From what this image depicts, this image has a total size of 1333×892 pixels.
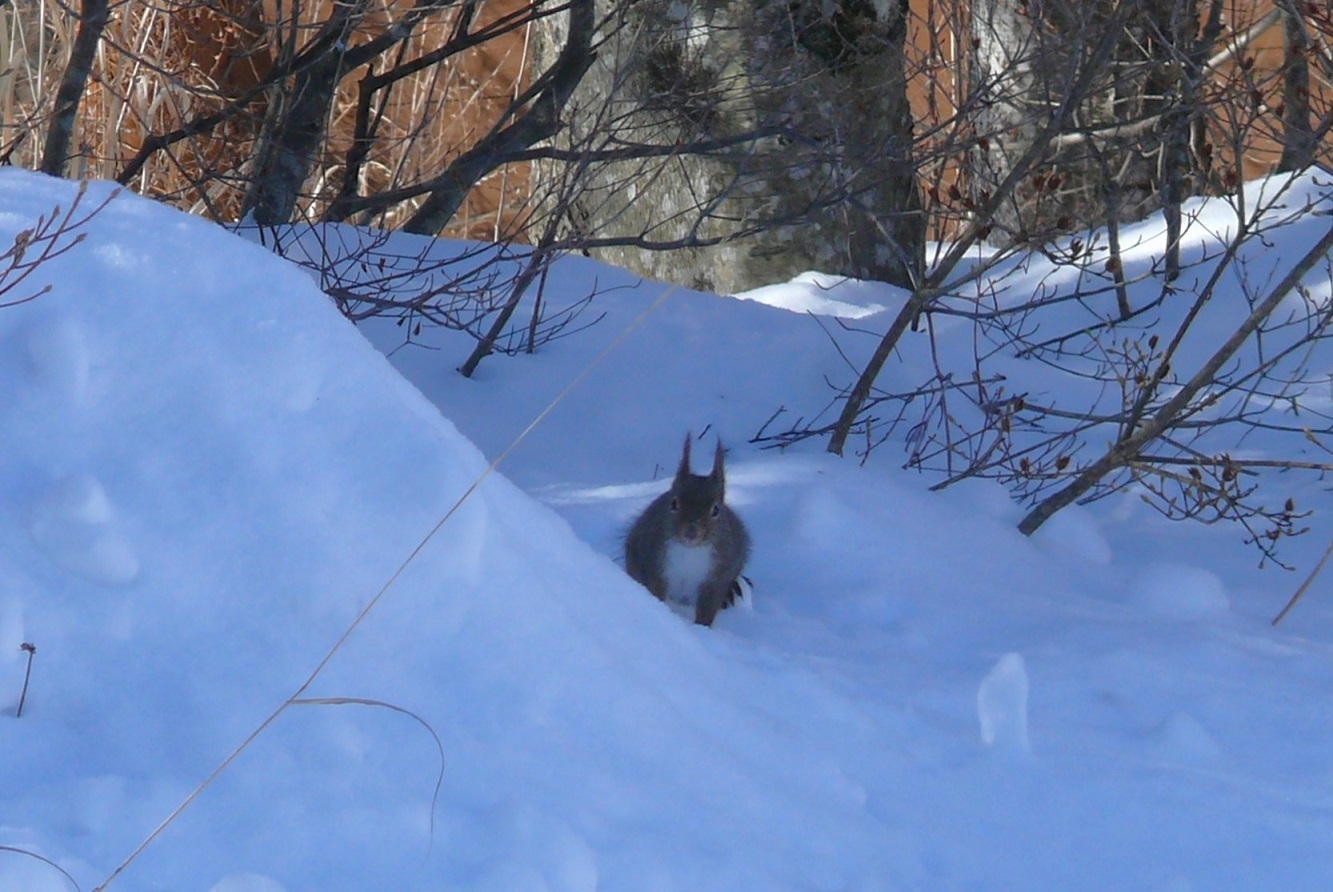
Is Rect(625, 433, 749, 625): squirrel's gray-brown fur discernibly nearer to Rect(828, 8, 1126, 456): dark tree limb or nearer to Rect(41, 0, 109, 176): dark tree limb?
Rect(828, 8, 1126, 456): dark tree limb

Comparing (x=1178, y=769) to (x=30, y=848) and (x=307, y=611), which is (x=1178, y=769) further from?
(x=30, y=848)

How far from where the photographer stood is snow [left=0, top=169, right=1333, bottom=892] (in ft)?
6.22

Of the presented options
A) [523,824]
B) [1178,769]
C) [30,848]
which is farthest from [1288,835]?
[30,848]

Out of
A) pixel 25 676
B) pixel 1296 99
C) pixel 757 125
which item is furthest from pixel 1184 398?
pixel 25 676

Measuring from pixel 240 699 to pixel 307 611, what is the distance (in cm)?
19

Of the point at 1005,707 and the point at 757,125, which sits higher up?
the point at 757,125

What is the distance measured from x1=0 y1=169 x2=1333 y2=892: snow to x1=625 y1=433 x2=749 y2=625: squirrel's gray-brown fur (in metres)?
Answer: 0.60

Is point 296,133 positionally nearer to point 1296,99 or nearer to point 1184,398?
point 1184,398

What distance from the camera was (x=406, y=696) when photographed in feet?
6.95

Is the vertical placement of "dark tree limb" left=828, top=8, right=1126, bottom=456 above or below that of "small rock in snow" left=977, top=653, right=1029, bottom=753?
above

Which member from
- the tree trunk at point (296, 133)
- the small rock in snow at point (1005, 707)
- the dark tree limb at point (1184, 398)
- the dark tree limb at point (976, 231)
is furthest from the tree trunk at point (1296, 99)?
the tree trunk at point (296, 133)

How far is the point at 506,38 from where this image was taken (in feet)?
39.8

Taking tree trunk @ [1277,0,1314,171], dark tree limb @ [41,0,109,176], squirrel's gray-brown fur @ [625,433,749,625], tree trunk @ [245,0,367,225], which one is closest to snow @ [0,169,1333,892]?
squirrel's gray-brown fur @ [625,433,749,625]

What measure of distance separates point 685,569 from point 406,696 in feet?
6.06
